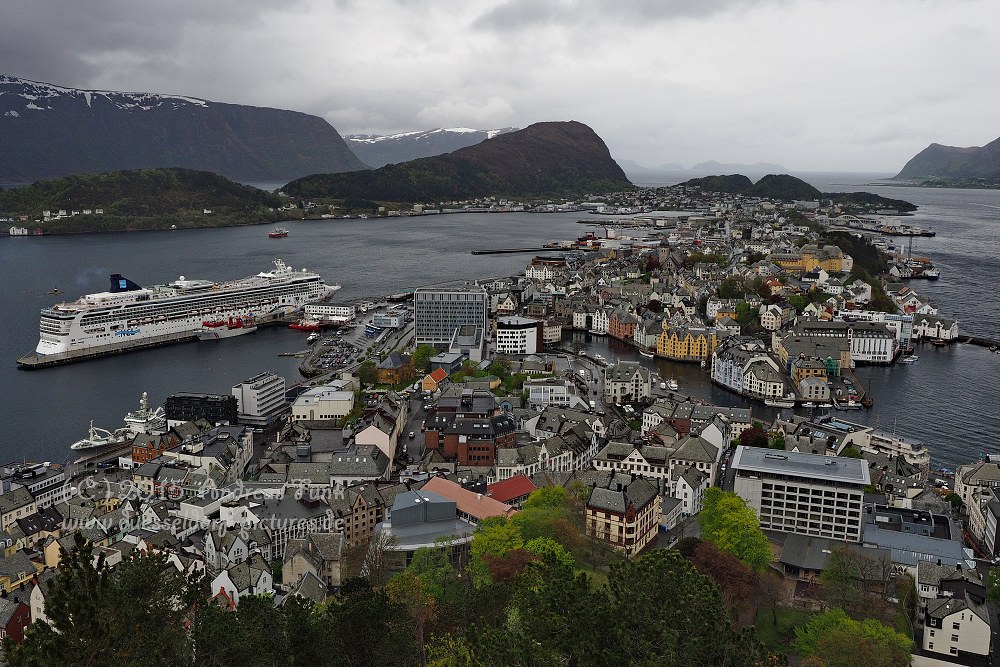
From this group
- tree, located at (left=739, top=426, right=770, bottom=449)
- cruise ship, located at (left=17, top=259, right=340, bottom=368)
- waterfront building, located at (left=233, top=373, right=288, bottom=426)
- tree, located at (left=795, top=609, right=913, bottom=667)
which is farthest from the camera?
cruise ship, located at (left=17, top=259, right=340, bottom=368)

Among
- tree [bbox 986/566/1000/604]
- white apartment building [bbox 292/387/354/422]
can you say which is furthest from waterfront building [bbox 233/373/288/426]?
tree [bbox 986/566/1000/604]

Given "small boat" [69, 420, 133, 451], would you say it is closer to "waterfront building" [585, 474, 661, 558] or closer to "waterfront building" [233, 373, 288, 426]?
"waterfront building" [233, 373, 288, 426]

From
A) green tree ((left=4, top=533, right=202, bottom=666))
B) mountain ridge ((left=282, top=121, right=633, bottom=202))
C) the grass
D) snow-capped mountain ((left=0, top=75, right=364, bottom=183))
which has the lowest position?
the grass

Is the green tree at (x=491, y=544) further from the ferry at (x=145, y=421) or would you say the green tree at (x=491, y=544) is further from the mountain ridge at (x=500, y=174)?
the mountain ridge at (x=500, y=174)

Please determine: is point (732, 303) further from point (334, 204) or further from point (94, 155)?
point (94, 155)

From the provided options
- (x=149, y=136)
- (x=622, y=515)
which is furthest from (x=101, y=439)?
(x=149, y=136)

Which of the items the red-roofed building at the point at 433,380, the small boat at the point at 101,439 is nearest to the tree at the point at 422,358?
the red-roofed building at the point at 433,380
